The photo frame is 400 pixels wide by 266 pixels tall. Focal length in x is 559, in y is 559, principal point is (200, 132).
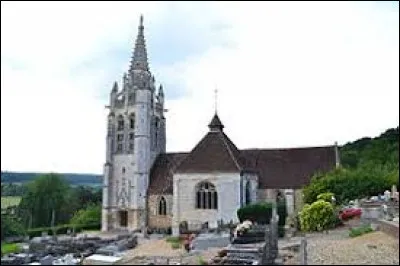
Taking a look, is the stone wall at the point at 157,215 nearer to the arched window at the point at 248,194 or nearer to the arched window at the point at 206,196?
the arched window at the point at 206,196

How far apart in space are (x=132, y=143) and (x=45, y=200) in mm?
14640

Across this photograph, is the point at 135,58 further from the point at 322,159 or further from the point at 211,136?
the point at 322,159

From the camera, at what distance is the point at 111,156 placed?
166 ft

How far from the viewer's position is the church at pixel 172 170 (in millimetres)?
41812

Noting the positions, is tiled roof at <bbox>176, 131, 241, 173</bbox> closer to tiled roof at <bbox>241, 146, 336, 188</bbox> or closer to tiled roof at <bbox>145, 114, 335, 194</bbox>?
tiled roof at <bbox>145, 114, 335, 194</bbox>

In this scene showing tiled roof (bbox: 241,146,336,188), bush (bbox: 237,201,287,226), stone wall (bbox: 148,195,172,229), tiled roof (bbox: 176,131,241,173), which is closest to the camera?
bush (bbox: 237,201,287,226)

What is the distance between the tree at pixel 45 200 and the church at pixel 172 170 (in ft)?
34.1

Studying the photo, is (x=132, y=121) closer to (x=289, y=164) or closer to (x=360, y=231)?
(x=289, y=164)

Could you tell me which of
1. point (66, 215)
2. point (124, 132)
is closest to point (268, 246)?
point (124, 132)

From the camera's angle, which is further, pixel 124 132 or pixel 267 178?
pixel 124 132

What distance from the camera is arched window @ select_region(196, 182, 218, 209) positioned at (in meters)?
42.0

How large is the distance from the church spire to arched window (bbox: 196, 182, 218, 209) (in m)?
14.2

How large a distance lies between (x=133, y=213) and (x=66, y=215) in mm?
17128

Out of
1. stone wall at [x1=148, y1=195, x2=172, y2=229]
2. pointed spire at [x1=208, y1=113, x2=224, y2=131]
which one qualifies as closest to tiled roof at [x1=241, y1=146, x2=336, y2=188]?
pointed spire at [x1=208, y1=113, x2=224, y2=131]
